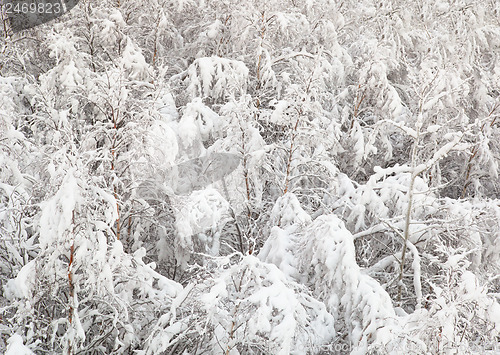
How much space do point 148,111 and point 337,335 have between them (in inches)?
147

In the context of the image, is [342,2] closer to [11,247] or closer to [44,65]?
[44,65]

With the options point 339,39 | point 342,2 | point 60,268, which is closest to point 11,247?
point 60,268

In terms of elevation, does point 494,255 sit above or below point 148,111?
below

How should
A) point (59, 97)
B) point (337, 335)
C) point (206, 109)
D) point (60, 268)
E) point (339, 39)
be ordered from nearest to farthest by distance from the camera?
point (60, 268) < point (337, 335) < point (59, 97) < point (206, 109) < point (339, 39)

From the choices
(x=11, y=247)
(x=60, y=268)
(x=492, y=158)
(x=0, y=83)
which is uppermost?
(x=0, y=83)

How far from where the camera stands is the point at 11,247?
15.6 feet

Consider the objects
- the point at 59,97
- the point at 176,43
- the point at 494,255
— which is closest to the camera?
the point at 494,255

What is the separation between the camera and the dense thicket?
381 centimetres

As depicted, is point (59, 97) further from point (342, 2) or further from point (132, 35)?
point (342, 2)

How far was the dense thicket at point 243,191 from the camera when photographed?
3.81 m

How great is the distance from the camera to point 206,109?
7.38m

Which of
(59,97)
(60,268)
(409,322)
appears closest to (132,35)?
(59,97)

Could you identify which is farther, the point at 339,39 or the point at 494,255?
the point at 339,39

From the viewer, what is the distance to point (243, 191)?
279 inches
